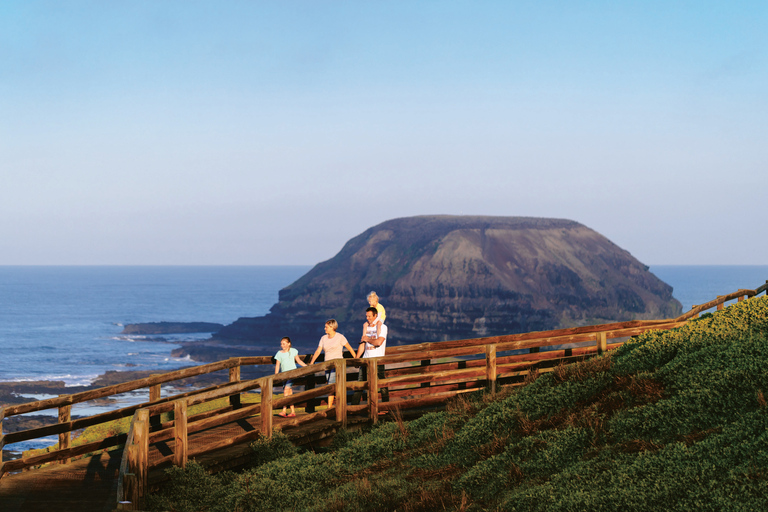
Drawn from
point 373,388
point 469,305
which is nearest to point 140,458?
point 373,388

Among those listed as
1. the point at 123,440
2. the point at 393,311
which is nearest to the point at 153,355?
the point at 393,311

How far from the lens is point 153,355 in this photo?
138 metres

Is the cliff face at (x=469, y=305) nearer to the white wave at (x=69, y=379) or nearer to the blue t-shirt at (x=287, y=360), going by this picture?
the white wave at (x=69, y=379)

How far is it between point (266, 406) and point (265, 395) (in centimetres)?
24

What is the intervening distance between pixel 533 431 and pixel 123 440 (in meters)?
7.00

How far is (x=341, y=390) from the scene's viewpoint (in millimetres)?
11570

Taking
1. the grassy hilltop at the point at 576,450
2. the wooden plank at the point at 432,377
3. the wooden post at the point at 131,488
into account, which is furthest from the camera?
the wooden plank at the point at 432,377

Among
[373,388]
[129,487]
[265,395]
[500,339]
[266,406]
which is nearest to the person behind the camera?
[129,487]

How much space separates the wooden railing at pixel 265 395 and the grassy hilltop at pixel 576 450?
57 cm

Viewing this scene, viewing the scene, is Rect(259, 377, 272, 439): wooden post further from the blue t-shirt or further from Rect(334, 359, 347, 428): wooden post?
the blue t-shirt

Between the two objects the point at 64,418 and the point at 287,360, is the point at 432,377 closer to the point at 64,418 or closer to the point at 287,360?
the point at 287,360

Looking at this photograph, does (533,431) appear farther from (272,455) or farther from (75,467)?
(75,467)

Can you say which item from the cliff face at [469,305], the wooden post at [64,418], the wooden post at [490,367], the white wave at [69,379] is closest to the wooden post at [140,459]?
the wooden post at [64,418]

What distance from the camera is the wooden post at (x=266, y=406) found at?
A: 10031mm
